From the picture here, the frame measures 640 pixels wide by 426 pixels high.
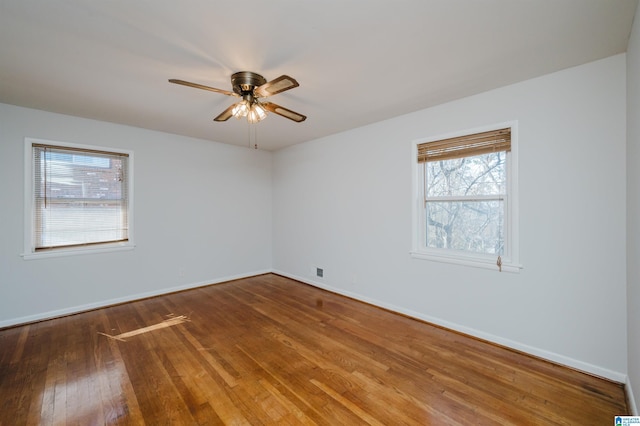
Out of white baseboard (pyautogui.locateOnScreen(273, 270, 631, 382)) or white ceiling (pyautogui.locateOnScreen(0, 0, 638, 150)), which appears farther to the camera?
white baseboard (pyautogui.locateOnScreen(273, 270, 631, 382))

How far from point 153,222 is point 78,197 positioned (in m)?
0.91

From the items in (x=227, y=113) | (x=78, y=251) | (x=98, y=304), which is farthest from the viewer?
(x=98, y=304)

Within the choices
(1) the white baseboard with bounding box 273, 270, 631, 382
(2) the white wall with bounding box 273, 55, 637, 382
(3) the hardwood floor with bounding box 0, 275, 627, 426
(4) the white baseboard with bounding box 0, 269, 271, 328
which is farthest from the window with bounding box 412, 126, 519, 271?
(4) the white baseboard with bounding box 0, 269, 271, 328

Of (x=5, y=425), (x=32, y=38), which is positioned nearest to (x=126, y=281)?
(x=5, y=425)

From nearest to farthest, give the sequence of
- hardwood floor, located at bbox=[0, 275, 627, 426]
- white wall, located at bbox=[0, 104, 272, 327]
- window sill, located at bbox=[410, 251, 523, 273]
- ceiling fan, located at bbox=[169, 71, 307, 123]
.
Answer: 1. hardwood floor, located at bbox=[0, 275, 627, 426]
2. ceiling fan, located at bbox=[169, 71, 307, 123]
3. window sill, located at bbox=[410, 251, 523, 273]
4. white wall, located at bbox=[0, 104, 272, 327]

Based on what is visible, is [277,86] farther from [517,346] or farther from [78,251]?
[78,251]

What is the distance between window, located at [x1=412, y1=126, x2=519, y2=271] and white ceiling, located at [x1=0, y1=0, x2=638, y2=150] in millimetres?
542

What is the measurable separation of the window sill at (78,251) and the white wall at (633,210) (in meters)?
5.14

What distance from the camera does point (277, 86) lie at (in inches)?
80.9

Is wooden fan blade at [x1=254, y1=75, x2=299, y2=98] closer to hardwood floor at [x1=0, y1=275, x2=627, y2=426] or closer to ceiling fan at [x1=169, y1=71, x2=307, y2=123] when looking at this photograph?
ceiling fan at [x1=169, y1=71, x2=307, y2=123]

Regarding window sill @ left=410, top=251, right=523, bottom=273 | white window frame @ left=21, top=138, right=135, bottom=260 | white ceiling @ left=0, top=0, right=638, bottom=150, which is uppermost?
white ceiling @ left=0, top=0, right=638, bottom=150

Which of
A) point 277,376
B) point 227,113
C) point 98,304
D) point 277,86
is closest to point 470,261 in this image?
point 277,376

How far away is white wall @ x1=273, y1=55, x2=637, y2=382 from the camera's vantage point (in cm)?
212

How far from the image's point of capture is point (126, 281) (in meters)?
3.90
